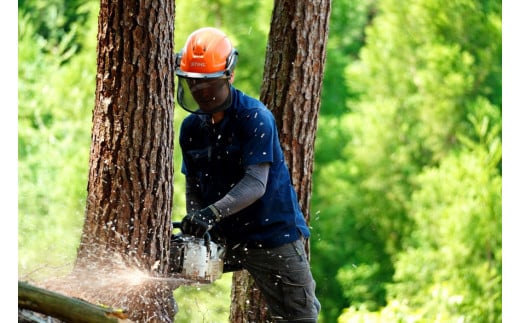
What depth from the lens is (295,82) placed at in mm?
5707

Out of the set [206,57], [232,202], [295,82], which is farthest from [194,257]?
[295,82]

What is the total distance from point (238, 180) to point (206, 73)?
2.02 ft

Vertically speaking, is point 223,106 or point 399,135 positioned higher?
point 223,106

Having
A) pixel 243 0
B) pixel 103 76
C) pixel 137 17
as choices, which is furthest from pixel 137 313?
pixel 243 0

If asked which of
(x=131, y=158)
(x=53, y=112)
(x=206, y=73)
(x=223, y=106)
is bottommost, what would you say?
(x=53, y=112)

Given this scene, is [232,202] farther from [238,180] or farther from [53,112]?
[53,112]

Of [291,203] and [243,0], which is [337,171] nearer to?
[243,0]

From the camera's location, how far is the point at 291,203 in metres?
4.65

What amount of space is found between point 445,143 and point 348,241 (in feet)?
13.2

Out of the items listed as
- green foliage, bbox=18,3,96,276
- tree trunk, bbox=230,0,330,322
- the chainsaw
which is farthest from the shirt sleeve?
green foliage, bbox=18,3,96,276

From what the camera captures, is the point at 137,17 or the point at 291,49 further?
the point at 291,49

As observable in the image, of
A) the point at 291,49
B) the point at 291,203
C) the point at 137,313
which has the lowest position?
the point at 137,313

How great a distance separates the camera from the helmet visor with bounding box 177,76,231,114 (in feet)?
14.4

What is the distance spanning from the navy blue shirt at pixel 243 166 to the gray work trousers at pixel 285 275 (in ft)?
0.21
